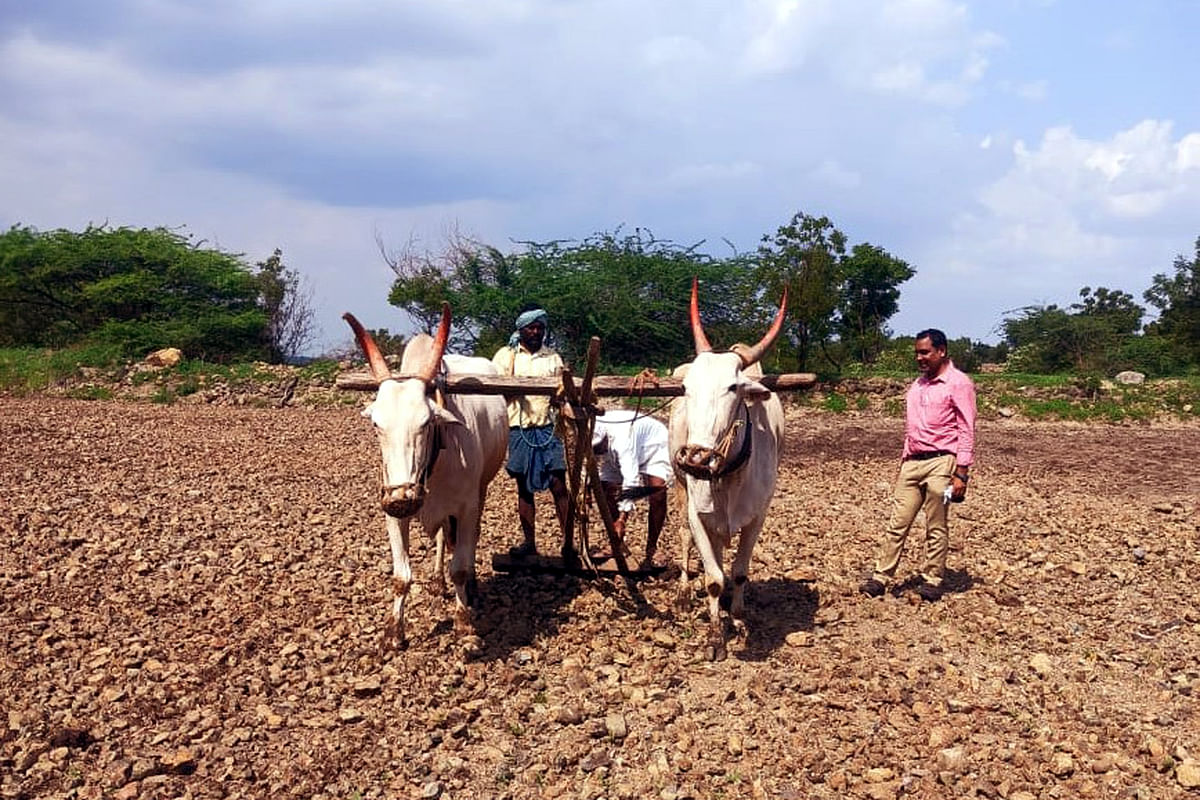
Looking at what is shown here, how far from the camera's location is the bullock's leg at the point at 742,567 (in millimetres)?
6125

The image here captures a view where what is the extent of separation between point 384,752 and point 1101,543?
6582mm

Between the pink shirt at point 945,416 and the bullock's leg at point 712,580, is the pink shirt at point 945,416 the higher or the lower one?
the higher one

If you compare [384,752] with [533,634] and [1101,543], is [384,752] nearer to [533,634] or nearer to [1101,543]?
[533,634]

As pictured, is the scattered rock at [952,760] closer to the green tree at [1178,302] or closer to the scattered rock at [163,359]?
the scattered rock at [163,359]

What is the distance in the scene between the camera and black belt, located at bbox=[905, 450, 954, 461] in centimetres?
663

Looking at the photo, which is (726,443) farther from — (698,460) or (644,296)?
(644,296)

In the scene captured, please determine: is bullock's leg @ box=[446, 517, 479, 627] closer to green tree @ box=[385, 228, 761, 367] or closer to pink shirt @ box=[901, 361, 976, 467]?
pink shirt @ box=[901, 361, 976, 467]

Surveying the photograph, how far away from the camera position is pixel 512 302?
23.7m

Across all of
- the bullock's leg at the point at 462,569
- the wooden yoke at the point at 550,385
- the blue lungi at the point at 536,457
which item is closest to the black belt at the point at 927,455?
the wooden yoke at the point at 550,385

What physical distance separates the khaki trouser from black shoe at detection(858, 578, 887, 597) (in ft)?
0.15

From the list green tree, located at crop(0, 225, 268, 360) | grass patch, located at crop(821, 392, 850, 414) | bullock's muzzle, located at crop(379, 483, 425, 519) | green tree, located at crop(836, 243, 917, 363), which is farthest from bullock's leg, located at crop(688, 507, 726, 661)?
green tree, located at crop(836, 243, 917, 363)

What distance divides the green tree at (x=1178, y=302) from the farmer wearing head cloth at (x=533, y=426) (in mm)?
32387

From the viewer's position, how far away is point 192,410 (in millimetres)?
19172

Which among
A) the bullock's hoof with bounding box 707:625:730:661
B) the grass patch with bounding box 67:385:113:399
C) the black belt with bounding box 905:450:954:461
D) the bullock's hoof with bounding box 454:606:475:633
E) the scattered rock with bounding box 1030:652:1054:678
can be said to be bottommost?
the scattered rock with bounding box 1030:652:1054:678
